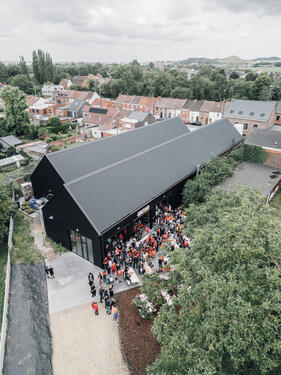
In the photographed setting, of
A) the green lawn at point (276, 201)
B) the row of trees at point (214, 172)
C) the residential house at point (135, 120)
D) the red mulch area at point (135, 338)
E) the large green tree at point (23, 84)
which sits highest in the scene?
the large green tree at point (23, 84)

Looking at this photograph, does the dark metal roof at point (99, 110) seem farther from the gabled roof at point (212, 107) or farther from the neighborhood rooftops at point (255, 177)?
the neighborhood rooftops at point (255, 177)

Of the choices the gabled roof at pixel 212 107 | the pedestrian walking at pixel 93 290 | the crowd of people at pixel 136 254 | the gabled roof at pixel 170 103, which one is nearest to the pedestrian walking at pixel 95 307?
the crowd of people at pixel 136 254

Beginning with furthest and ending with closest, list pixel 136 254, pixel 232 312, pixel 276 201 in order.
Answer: pixel 276 201, pixel 136 254, pixel 232 312

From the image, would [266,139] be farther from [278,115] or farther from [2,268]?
[2,268]

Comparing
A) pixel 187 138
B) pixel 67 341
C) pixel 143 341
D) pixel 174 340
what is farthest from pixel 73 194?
pixel 187 138

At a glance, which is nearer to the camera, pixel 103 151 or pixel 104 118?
pixel 103 151

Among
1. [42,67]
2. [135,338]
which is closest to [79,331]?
[135,338]

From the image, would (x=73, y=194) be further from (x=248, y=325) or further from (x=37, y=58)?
(x=37, y=58)
